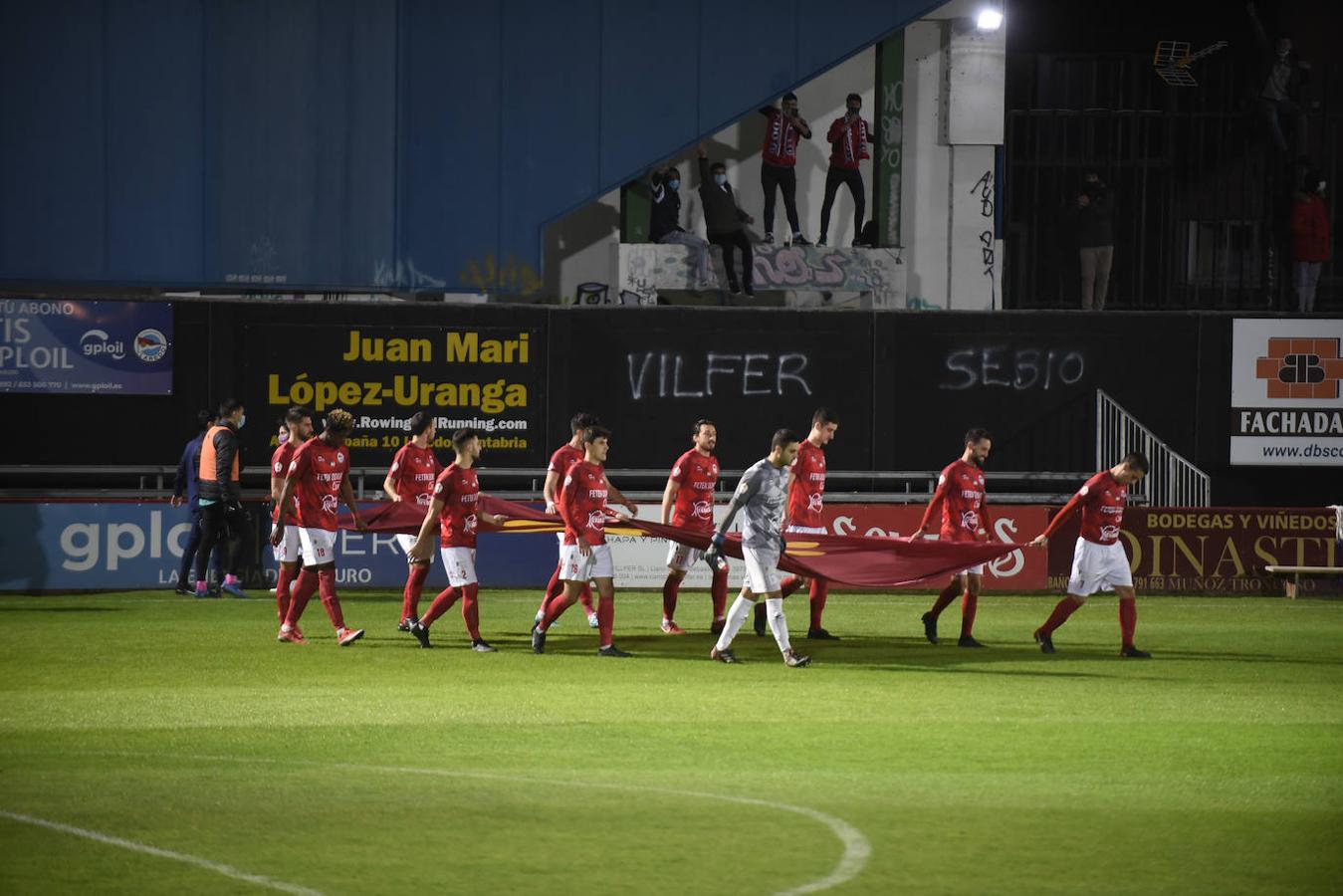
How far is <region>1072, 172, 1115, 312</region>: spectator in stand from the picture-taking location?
29125 mm

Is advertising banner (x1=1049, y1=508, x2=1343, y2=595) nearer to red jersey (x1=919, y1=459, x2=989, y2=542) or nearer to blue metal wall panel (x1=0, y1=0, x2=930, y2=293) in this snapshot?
red jersey (x1=919, y1=459, x2=989, y2=542)

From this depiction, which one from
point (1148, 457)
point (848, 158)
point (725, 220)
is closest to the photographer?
point (1148, 457)

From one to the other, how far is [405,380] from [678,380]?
4.06 metres

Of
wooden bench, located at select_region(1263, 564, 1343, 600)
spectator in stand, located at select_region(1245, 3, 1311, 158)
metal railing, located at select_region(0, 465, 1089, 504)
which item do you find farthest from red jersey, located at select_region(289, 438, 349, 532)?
spectator in stand, located at select_region(1245, 3, 1311, 158)

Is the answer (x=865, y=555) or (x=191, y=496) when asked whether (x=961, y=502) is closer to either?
(x=865, y=555)

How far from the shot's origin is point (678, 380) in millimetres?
26281

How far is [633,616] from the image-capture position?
838 inches

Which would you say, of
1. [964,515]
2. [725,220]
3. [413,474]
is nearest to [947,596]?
[964,515]

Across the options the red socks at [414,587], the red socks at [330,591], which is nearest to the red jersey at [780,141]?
the red socks at [414,587]

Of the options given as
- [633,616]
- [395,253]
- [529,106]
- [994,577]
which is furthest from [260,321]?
[994,577]

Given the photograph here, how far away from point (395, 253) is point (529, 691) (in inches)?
594

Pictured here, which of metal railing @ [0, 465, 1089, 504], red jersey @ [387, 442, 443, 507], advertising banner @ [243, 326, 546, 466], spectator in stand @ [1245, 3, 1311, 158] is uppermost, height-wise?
spectator in stand @ [1245, 3, 1311, 158]

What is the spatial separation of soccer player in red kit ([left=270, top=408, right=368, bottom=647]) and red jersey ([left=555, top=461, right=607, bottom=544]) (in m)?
2.37

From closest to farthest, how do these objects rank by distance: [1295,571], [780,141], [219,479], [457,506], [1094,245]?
1. [457,506]
2. [219,479]
3. [1295,571]
4. [1094,245]
5. [780,141]
